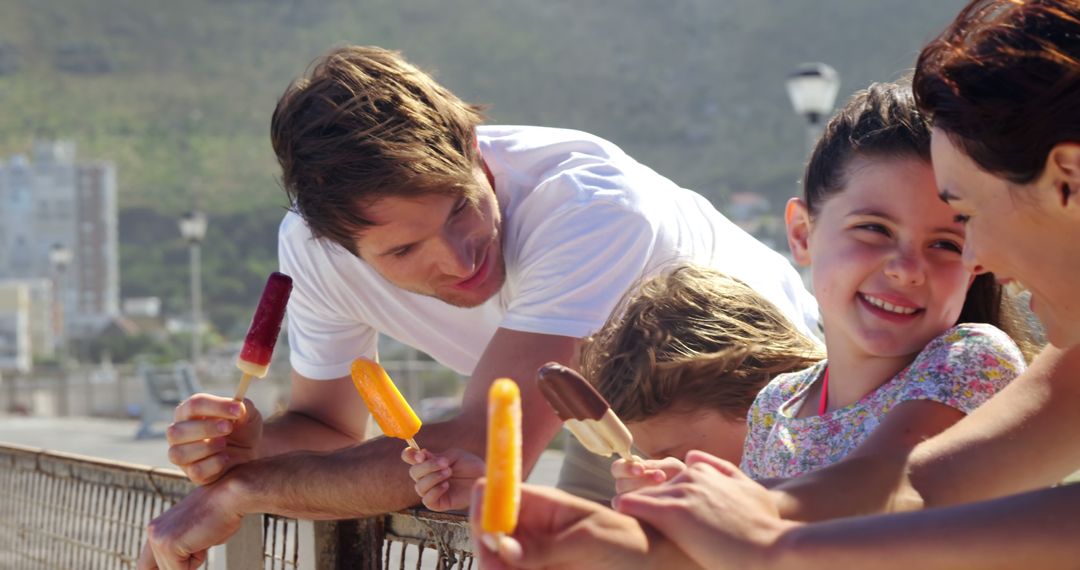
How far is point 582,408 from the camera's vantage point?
1.87 m

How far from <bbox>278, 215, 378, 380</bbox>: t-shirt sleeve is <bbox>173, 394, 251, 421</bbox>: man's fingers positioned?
2.89 ft

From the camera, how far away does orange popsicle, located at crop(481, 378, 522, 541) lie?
1454mm

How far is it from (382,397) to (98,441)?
21.2 metres

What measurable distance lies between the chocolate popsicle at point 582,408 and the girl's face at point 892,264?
75 centimetres

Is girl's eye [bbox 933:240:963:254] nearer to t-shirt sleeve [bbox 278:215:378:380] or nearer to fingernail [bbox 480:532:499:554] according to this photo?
fingernail [bbox 480:532:499:554]

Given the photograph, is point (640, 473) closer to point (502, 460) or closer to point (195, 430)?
point (502, 460)

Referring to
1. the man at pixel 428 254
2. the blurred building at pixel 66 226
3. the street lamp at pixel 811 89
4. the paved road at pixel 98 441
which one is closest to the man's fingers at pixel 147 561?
the man at pixel 428 254

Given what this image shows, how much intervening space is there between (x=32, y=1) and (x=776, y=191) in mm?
82173

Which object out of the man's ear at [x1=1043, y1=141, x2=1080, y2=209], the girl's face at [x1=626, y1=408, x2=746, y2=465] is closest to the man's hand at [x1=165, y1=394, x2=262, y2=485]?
the girl's face at [x1=626, y1=408, x2=746, y2=465]

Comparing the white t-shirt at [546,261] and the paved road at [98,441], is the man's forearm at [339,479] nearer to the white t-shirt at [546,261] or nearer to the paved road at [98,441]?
the white t-shirt at [546,261]

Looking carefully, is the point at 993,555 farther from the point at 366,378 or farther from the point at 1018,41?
the point at 366,378

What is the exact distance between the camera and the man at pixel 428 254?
3242 mm

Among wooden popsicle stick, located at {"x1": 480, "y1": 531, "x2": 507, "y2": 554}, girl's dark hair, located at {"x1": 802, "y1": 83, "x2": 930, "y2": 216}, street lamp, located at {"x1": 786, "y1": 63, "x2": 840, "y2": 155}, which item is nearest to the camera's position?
wooden popsicle stick, located at {"x1": 480, "y1": 531, "x2": 507, "y2": 554}

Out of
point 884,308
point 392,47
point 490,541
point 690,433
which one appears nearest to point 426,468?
point 690,433
